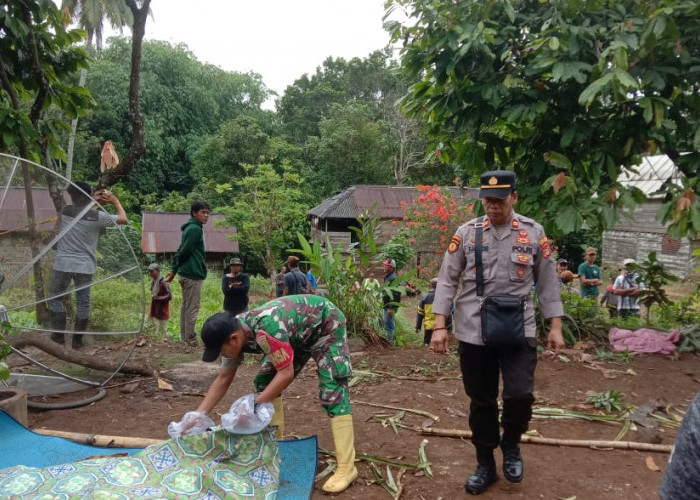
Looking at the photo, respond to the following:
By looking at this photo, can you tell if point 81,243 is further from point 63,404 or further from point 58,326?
point 63,404

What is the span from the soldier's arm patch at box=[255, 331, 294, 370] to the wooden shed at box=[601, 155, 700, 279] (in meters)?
14.4

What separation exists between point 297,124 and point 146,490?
2581cm

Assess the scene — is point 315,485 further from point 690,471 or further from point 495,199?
point 690,471

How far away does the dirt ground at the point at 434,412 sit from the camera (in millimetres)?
2959

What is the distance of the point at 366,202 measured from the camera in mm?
18703

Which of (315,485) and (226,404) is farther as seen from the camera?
(226,404)

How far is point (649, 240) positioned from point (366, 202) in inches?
374

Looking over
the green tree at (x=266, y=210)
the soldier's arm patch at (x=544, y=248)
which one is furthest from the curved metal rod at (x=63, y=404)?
the green tree at (x=266, y=210)

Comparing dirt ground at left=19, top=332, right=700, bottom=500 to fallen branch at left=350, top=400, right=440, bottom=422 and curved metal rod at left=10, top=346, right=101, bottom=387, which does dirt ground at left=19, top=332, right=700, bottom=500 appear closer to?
fallen branch at left=350, top=400, right=440, bottom=422

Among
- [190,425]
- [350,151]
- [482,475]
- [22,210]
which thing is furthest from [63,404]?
[350,151]

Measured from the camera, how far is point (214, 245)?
21156mm

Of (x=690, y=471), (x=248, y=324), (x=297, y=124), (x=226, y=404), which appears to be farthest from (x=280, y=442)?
(x=297, y=124)

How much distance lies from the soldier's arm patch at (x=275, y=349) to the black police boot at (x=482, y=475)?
3.80ft

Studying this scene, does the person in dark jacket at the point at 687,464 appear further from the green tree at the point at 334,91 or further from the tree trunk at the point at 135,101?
the green tree at the point at 334,91
